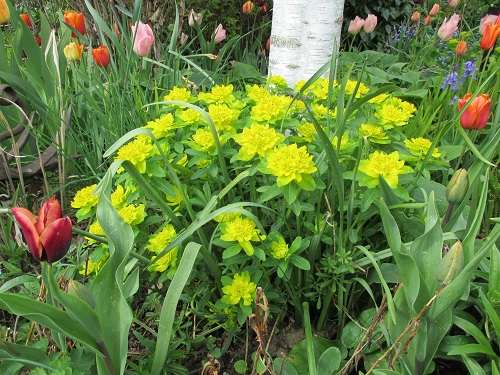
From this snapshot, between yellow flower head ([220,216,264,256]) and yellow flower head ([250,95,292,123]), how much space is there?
0.35 meters

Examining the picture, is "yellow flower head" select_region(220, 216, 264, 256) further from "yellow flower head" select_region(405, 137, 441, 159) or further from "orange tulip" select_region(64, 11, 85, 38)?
"orange tulip" select_region(64, 11, 85, 38)

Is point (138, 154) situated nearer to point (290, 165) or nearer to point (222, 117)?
point (222, 117)

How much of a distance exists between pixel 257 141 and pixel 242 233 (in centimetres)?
25

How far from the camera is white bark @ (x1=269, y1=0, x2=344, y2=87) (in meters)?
2.04

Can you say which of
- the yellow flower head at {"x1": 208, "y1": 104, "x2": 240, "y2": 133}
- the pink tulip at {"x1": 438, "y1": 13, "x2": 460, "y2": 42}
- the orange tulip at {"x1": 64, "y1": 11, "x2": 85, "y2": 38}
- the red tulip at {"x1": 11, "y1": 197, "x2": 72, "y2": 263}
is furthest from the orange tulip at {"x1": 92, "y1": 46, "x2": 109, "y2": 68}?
the pink tulip at {"x1": 438, "y1": 13, "x2": 460, "y2": 42}

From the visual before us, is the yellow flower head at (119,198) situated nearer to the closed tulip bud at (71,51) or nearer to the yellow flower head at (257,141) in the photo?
the yellow flower head at (257,141)

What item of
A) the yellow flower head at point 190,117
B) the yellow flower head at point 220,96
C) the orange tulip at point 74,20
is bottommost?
the yellow flower head at point 190,117

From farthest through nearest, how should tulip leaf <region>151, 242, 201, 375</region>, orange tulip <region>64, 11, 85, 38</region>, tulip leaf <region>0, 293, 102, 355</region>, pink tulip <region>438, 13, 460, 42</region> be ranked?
pink tulip <region>438, 13, 460, 42</region>
orange tulip <region>64, 11, 85, 38</region>
tulip leaf <region>151, 242, 201, 375</region>
tulip leaf <region>0, 293, 102, 355</region>

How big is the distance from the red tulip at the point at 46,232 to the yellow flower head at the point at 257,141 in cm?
51

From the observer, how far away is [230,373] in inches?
47.5

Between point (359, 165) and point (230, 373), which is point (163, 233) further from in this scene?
point (359, 165)

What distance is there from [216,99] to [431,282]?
0.85m

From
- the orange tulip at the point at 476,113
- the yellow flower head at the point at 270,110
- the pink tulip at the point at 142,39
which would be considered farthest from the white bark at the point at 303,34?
the orange tulip at the point at 476,113

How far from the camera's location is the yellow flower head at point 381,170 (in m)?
1.07
